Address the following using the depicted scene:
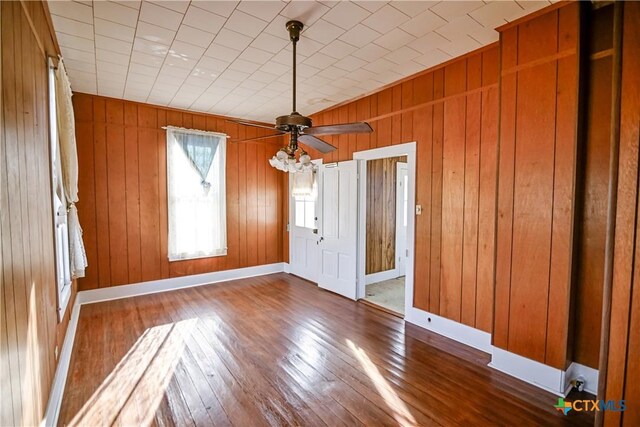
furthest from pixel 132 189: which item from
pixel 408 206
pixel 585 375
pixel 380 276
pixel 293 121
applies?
pixel 585 375

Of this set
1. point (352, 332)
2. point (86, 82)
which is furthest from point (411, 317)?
point (86, 82)

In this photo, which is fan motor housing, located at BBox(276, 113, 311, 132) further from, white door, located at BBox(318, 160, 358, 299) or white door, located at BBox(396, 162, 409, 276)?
white door, located at BBox(396, 162, 409, 276)

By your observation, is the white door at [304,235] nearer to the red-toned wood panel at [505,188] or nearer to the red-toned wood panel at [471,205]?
the red-toned wood panel at [471,205]

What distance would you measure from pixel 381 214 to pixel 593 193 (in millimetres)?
3316

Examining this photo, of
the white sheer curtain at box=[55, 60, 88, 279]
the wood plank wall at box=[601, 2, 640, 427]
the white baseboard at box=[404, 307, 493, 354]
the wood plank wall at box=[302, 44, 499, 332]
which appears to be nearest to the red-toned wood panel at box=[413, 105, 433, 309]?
the wood plank wall at box=[302, 44, 499, 332]

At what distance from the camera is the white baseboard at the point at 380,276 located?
5379mm

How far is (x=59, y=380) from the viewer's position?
2.35 metres

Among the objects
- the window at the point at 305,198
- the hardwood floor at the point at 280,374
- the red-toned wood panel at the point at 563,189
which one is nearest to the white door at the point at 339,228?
the window at the point at 305,198

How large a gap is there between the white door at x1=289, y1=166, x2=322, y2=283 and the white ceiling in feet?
6.57

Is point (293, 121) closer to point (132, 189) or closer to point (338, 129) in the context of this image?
point (338, 129)

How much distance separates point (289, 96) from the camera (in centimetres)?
434

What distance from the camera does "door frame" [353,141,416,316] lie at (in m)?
3.68

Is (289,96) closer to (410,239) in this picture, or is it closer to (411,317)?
(410,239)

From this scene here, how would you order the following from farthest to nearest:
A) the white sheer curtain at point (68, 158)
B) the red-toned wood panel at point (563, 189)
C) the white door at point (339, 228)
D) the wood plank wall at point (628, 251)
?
the white door at point (339, 228) < the white sheer curtain at point (68, 158) < the red-toned wood panel at point (563, 189) < the wood plank wall at point (628, 251)
